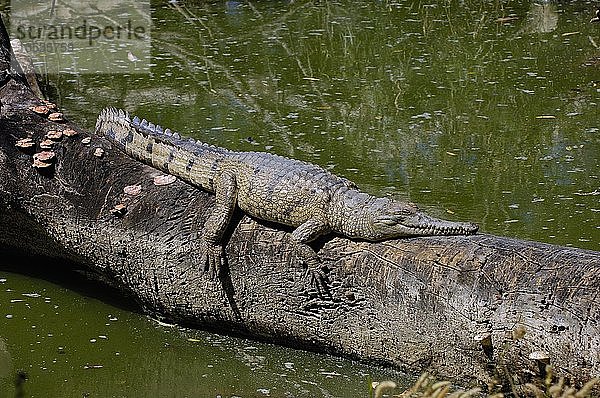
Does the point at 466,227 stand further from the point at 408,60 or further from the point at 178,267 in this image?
the point at 408,60

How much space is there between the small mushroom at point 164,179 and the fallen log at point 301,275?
21 millimetres

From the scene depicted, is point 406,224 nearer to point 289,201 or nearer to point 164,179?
point 289,201

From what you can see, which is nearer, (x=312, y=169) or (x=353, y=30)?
(x=312, y=169)

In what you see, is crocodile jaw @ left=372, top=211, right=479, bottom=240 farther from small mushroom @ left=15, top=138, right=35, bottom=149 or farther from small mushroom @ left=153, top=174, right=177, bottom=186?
small mushroom @ left=15, top=138, right=35, bottom=149

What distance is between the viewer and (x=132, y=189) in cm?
511

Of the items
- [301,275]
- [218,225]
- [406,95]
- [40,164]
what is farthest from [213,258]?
[406,95]

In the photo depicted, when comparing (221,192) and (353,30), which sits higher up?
(221,192)

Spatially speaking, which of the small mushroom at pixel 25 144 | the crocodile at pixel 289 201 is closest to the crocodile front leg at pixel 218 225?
the crocodile at pixel 289 201

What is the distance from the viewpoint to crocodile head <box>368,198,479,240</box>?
14.3 feet

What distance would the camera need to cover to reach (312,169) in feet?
15.5

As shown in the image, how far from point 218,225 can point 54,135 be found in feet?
4.32

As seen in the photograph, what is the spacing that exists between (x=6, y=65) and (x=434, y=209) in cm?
287

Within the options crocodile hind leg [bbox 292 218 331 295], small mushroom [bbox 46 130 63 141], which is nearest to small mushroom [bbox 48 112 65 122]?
small mushroom [bbox 46 130 63 141]

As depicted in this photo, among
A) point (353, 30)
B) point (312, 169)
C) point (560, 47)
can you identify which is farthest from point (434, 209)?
point (353, 30)
